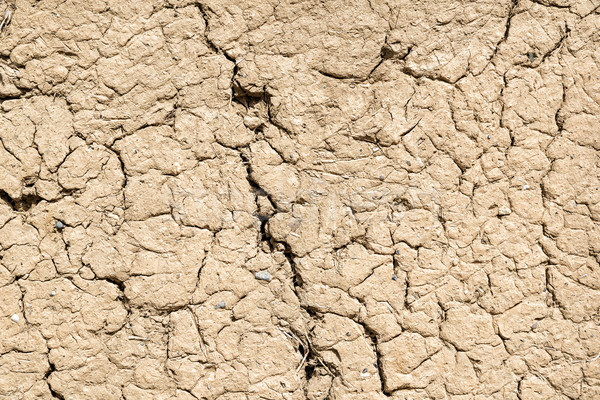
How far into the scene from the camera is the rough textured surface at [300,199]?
1.81 meters

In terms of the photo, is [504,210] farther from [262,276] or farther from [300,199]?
[262,276]

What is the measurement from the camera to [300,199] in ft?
6.07

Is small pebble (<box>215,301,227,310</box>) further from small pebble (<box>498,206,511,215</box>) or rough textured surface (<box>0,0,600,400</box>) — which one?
small pebble (<box>498,206,511,215</box>)

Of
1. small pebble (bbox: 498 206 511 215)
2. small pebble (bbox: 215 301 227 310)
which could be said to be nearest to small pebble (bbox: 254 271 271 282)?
small pebble (bbox: 215 301 227 310)

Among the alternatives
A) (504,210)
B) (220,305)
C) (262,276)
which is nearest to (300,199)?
(262,276)

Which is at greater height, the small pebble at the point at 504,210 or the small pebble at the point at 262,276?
the small pebble at the point at 504,210

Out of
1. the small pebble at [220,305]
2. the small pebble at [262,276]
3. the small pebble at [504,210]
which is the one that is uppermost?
the small pebble at [504,210]

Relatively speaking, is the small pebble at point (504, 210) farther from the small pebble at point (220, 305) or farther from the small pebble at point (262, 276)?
the small pebble at point (220, 305)

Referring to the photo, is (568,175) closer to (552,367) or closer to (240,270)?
(552,367)

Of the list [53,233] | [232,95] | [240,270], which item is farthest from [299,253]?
[53,233]

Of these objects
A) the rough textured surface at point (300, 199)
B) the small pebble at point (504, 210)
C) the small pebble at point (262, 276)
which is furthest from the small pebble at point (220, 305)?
the small pebble at point (504, 210)

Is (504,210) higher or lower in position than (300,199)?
higher

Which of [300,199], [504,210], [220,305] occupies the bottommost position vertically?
[220,305]

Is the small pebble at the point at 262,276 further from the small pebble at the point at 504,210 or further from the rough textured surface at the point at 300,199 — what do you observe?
the small pebble at the point at 504,210
